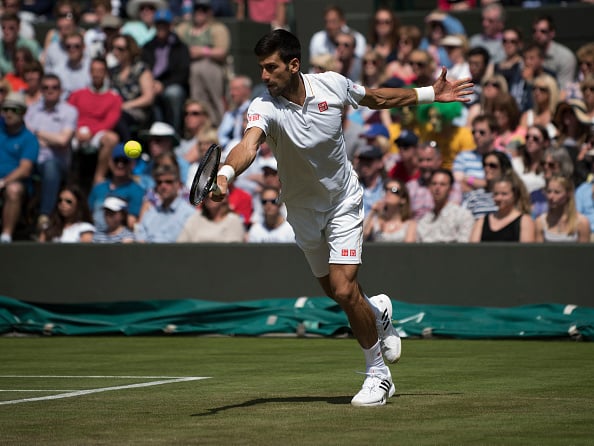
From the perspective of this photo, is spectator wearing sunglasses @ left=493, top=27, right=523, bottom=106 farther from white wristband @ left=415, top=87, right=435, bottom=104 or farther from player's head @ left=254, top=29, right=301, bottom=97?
player's head @ left=254, top=29, right=301, bottom=97

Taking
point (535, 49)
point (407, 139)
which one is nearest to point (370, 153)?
point (407, 139)

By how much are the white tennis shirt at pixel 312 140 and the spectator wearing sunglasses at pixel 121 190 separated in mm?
7799

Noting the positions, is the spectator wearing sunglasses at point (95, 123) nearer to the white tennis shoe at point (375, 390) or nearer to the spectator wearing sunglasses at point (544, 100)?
the spectator wearing sunglasses at point (544, 100)

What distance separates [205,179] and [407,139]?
8319 mm

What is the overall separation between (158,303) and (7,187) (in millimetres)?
3541

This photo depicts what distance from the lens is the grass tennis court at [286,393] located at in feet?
22.9

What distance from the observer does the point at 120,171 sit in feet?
54.2

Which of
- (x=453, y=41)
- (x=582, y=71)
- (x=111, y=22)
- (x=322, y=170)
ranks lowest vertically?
(x=322, y=170)

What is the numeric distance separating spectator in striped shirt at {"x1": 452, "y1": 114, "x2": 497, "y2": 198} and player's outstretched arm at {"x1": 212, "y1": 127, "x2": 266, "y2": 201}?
298 inches

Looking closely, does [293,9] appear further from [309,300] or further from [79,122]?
[309,300]

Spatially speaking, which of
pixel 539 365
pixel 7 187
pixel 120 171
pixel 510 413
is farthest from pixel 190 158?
pixel 510 413

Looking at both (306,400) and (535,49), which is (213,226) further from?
(306,400)

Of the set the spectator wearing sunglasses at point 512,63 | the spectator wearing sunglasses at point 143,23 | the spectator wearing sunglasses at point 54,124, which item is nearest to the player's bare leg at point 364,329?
the spectator wearing sunglasses at point 512,63

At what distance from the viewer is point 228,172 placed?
7.45 m
